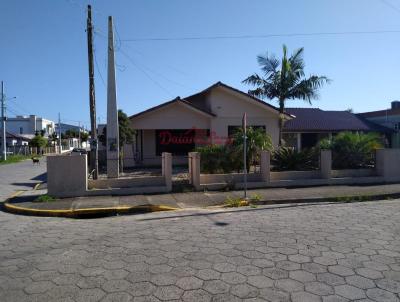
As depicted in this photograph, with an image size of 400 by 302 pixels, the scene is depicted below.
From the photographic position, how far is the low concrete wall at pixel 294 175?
45.9ft

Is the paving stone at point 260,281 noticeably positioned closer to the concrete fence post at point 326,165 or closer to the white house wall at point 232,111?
the concrete fence post at point 326,165

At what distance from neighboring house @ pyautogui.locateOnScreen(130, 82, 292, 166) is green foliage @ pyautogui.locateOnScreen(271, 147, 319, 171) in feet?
21.0

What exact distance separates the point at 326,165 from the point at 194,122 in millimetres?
9494

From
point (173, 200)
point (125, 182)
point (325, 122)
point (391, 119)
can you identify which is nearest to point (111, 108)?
point (125, 182)

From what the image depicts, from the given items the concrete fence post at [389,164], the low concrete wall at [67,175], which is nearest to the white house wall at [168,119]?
the low concrete wall at [67,175]

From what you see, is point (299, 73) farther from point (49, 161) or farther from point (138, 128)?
point (49, 161)

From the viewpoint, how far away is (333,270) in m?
4.93

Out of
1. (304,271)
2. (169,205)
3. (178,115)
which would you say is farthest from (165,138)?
(304,271)

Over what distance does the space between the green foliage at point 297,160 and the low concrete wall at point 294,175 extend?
0.91 meters

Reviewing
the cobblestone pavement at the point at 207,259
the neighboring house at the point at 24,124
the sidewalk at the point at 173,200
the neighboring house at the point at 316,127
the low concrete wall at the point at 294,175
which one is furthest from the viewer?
the neighboring house at the point at 24,124

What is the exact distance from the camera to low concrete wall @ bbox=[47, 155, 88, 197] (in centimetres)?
1207

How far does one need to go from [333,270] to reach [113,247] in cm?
322

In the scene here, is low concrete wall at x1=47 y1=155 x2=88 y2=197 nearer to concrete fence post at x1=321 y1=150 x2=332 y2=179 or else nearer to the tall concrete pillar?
the tall concrete pillar

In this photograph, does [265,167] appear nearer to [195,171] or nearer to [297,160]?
[297,160]
